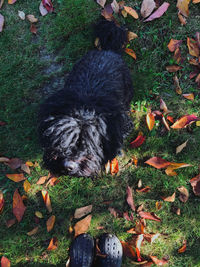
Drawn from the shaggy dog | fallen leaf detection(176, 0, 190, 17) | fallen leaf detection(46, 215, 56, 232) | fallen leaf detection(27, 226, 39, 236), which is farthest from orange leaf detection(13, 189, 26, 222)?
fallen leaf detection(176, 0, 190, 17)

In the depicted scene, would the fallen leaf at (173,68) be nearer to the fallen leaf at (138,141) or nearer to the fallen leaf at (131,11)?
the fallen leaf at (131,11)

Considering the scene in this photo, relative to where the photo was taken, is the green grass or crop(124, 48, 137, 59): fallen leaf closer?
the green grass

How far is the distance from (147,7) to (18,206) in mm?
3210

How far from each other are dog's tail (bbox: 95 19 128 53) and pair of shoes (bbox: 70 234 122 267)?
92.9 inches

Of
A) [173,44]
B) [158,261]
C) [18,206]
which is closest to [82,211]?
[18,206]

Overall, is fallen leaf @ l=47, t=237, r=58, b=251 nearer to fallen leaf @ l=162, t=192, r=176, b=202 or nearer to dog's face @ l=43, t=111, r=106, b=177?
dog's face @ l=43, t=111, r=106, b=177

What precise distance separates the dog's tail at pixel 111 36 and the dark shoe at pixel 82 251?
2.38 m

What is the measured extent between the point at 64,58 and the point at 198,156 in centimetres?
229

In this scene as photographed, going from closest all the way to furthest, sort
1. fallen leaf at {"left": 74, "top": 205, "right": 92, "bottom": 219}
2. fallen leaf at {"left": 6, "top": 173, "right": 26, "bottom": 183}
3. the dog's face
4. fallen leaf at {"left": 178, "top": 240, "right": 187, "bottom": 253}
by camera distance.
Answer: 1. the dog's face
2. fallen leaf at {"left": 178, "top": 240, "right": 187, "bottom": 253}
3. fallen leaf at {"left": 74, "top": 205, "right": 92, "bottom": 219}
4. fallen leaf at {"left": 6, "top": 173, "right": 26, "bottom": 183}

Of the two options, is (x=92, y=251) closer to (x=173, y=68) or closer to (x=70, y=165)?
(x=70, y=165)

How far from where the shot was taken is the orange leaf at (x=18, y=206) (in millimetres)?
3072

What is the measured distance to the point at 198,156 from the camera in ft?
10.5

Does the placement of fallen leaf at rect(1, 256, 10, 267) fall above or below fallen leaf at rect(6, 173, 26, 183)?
below

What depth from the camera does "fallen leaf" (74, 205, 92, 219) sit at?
3047 mm
